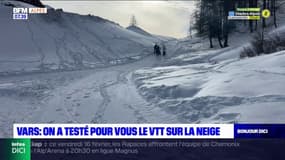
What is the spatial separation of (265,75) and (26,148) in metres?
7.79

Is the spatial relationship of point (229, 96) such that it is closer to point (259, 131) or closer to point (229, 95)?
point (229, 95)

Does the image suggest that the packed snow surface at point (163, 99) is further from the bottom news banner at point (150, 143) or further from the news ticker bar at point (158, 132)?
the bottom news banner at point (150, 143)

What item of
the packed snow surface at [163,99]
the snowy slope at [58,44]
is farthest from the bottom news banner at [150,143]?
the snowy slope at [58,44]

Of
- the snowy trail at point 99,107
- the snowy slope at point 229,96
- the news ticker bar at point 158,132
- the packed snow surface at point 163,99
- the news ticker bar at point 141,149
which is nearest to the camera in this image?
the news ticker bar at point 141,149

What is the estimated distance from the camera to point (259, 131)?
6.73 meters

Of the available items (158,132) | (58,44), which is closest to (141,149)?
(158,132)

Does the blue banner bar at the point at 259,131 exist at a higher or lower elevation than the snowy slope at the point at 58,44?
lower

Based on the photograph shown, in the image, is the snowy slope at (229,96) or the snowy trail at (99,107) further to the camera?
the snowy trail at (99,107)

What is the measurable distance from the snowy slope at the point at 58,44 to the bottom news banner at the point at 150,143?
59.0 feet

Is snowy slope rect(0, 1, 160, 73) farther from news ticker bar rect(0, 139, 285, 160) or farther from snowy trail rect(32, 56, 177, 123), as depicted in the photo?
news ticker bar rect(0, 139, 285, 160)

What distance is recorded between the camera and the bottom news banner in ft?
19.6

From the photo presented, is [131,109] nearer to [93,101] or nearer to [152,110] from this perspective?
[152,110]

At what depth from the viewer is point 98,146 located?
6.15 m

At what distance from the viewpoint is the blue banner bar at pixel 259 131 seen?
6.61m
